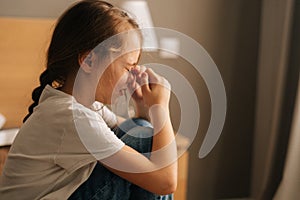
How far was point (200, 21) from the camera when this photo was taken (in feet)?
7.90

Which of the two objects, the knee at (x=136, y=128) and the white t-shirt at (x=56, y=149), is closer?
the white t-shirt at (x=56, y=149)

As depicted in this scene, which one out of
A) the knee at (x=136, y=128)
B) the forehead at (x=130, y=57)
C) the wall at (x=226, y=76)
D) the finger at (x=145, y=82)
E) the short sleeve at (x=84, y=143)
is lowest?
the wall at (x=226, y=76)

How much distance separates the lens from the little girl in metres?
1.06

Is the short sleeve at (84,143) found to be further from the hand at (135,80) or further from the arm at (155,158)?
the hand at (135,80)

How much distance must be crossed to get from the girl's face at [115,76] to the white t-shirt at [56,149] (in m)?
0.10

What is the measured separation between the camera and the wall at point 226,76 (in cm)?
240

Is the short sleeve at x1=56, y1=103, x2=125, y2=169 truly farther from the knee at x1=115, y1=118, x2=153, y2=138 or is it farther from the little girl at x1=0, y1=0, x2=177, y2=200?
the knee at x1=115, y1=118, x2=153, y2=138

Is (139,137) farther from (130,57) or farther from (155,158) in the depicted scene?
(130,57)

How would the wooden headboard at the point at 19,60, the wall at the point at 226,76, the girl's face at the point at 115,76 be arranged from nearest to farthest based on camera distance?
the girl's face at the point at 115,76
the wooden headboard at the point at 19,60
the wall at the point at 226,76

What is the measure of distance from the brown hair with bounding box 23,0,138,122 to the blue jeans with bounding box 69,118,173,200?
9.4 inches

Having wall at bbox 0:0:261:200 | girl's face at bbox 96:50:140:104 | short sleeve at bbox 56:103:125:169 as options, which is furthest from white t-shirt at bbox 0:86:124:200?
wall at bbox 0:0:261:200

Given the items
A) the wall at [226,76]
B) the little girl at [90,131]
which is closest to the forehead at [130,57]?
the little girl at [90,131]

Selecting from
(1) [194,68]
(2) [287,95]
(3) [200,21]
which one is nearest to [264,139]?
(2) [287,95]

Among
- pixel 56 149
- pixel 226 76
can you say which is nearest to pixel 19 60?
pixel 226 76
